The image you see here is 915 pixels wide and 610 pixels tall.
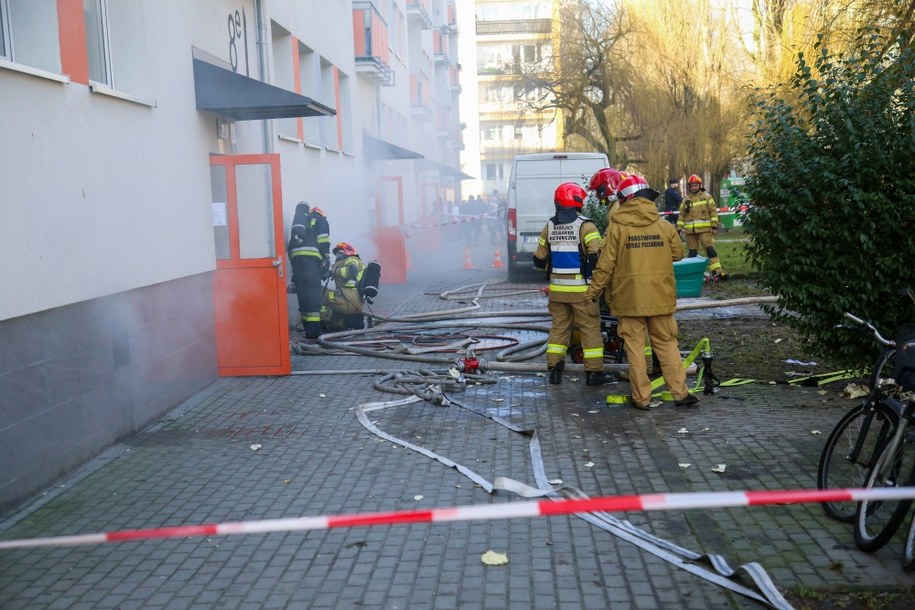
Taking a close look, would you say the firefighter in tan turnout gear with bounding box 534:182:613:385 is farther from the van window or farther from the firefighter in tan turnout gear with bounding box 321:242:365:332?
the van window

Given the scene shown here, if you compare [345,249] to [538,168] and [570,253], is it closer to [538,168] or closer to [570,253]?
[570,253]

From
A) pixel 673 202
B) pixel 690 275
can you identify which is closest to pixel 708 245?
pixel 690 275

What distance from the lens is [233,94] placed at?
994 centimetres

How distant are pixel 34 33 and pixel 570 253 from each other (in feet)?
15.4

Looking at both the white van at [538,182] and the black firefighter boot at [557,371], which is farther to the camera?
the white van at [538,182]

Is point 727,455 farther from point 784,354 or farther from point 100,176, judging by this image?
point 100,176

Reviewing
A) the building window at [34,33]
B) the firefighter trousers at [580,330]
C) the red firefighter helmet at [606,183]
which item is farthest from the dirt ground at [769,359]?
the building window at [34,33]

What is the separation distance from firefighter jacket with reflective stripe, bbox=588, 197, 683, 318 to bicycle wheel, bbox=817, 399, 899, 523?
263cm

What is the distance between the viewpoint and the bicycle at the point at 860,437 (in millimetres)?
4719

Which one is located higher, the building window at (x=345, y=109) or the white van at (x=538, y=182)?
the building window at (x=345, y=109)

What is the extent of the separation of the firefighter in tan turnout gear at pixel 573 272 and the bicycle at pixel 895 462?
419 centimetres

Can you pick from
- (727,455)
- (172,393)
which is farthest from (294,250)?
(727,455)

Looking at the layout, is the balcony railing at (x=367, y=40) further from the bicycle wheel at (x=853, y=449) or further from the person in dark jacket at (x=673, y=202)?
the bicycle wheel at (x=853, y=449)

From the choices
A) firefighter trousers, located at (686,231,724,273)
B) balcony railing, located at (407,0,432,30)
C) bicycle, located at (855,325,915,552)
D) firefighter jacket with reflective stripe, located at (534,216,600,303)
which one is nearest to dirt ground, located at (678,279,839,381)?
firefighter jacket with reflective stripe, located at (534,216,600,303)
